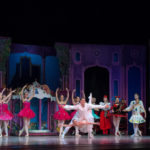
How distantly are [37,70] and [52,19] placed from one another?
2313mm

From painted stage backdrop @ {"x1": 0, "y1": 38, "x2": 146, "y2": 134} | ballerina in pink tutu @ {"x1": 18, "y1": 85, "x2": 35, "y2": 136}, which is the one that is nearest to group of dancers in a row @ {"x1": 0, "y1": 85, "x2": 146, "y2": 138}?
ballerina in pink tutu @ {"x1": 18, "y1": 85, "x2": 35, "y2": 136}

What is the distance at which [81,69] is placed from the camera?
1409 cm

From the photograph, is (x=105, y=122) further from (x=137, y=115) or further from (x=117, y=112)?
(x=137, y=115)

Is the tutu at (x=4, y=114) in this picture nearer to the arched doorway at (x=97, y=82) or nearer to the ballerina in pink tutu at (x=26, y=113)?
the ballerina in pink tutu at (x=26, y=113)

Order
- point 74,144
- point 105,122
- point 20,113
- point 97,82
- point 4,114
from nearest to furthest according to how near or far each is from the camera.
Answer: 1. point 74,144
2. point 4,114
3. point 20,113
4. point 105,122
5. point 97,82

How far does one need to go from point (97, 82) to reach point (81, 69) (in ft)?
2.91

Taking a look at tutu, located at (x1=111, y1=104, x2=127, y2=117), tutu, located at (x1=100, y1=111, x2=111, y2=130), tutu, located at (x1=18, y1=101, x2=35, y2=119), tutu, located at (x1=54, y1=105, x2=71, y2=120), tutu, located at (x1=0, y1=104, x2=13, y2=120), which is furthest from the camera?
tutu, located at (x1=100, y1=111, x2=111, y2=130)

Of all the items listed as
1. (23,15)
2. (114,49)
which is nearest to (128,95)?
(114,49)

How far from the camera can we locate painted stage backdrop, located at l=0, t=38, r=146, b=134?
1355cm

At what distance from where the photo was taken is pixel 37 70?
13758 millimetres

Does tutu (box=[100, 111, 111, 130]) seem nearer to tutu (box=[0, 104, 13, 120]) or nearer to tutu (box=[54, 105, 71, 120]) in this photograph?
tutu (box=[54, 105, 71, 120])

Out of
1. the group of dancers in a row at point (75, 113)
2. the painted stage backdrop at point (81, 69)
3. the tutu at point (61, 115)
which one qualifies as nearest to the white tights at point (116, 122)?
the group of dancers in a row at point (75, 113)

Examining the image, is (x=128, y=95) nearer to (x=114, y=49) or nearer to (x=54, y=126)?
(x=114, y=49)

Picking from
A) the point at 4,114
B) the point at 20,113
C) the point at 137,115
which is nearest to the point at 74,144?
the point at 20,113
